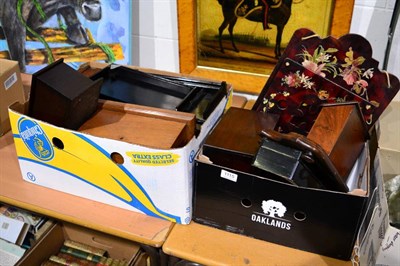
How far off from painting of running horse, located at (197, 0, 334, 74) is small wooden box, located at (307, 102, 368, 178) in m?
0.42

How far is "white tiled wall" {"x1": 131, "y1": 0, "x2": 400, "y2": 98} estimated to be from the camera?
54.1 inches

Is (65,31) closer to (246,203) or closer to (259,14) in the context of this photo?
(259,14)

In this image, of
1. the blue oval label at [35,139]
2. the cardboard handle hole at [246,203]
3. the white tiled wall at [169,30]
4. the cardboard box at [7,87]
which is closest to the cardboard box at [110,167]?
the blue oval label at [35,139]

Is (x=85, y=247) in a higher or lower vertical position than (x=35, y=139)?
lower

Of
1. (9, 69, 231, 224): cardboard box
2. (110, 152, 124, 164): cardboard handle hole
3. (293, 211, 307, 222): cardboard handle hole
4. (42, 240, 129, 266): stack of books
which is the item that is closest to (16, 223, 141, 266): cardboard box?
(42, 240, 129, 266): stack of books

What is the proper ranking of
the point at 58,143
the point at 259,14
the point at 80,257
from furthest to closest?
the point at 80,257
the point at 259,14
the point at 58,143

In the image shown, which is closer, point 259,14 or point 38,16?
point 259,14

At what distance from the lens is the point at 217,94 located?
1239 mm

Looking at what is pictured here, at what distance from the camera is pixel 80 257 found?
5.03 feet

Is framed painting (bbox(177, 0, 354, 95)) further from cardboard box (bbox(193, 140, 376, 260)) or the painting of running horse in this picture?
cardboard box (bbox(193, 140, 376, 260))

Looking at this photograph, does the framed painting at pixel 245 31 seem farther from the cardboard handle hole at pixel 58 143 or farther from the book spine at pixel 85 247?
the book spine at pixel 85 247

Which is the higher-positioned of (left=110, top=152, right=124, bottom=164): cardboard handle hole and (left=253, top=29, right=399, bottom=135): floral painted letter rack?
(left=253, top=29, right=399, bottom=135): floral painted letter rack

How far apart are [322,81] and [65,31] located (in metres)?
1.04

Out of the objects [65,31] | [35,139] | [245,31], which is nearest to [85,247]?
[35,139]
